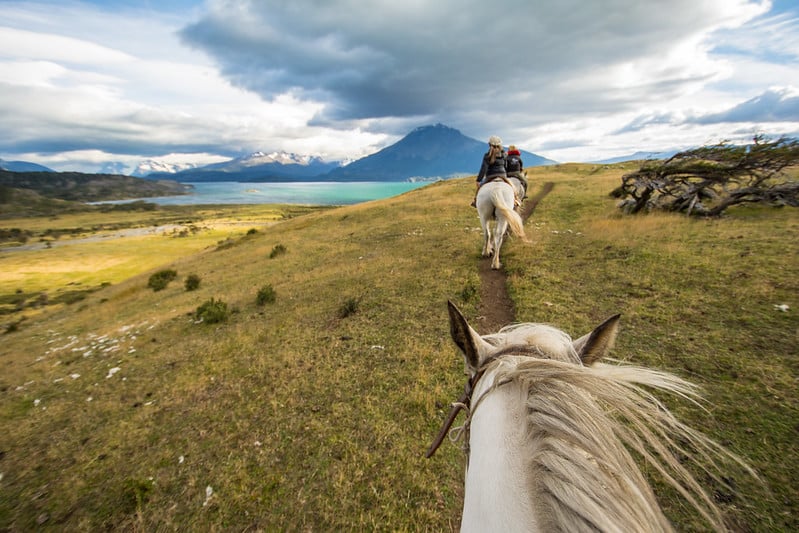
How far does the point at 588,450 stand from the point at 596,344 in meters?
0.90

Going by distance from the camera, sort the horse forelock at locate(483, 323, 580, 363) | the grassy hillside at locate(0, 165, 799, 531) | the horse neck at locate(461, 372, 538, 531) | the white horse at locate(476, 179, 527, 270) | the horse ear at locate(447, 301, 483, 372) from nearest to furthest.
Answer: the horse neck at locate(461, 372, 538, 531), the horse forelock at locate(483, 323, 580, 363), the horse ear at locate(447, 301, 483, 372), the grassy hillside at locate(0, 165, 799, 531), the white horse at locate(476, 179, 527, 270)

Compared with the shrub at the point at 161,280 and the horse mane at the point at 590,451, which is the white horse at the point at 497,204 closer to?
the horse mane at the point at 590,451

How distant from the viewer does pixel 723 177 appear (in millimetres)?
12750

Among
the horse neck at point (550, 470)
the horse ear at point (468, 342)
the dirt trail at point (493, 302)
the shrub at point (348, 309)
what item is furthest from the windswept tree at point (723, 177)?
the horse neck at point (550, 470)

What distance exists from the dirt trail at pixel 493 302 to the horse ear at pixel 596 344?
4942 mm

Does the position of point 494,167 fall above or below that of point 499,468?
above

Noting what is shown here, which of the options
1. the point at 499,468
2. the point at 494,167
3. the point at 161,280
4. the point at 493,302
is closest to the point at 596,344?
the point at 499,468

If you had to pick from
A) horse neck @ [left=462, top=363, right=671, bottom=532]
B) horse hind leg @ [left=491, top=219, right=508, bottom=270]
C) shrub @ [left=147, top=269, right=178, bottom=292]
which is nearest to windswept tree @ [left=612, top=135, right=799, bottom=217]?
horse hind leg @ [left=491, top=219, right=508, bottom=270]

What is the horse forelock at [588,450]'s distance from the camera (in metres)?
0.99

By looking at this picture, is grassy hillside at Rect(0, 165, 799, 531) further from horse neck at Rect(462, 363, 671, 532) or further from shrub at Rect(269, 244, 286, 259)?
shrub at Rect(269, 244, 286, 259)

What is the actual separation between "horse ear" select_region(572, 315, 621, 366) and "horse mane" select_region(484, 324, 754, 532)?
Answer: 12.3 inches

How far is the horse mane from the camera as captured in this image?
0.99 m

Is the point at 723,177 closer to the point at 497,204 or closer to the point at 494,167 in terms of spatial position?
the point at 494,167

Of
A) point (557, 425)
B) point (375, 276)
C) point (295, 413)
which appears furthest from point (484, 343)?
point (375, 276)
